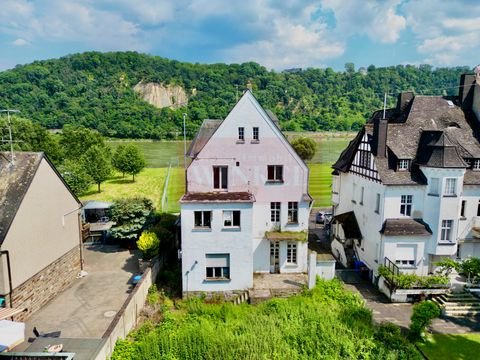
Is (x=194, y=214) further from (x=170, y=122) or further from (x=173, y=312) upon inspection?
(x=170, y=122)

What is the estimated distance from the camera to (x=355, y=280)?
2514 centimetres

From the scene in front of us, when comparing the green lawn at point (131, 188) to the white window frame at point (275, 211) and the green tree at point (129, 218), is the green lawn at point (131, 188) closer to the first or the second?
the green tree at point (129, 218)

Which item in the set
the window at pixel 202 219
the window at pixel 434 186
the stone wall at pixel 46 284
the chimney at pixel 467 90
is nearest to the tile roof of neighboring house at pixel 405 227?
the window at pixel 434 186

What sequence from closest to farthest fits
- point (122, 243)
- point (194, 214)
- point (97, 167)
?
point (194, 214), point (122, 243), point (97, 167)

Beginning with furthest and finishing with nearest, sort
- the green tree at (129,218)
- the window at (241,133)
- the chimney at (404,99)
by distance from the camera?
the chimney at (404,99) → the green tree at (129,218) → the window at (241,133)

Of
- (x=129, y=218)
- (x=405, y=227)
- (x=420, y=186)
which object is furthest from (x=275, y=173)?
(x=129, y=218)

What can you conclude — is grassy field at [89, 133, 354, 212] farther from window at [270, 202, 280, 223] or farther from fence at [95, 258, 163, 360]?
window at [270, 202, 280, 223]

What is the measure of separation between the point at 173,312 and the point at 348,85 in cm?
20226

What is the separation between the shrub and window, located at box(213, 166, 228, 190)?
19.2 feet

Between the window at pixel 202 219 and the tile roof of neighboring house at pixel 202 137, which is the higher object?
the tile roof of neighboring house at pixel 202 137

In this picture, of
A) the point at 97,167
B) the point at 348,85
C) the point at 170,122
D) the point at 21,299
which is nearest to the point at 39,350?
the point at 21,299

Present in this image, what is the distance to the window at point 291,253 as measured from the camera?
2372 centimetres

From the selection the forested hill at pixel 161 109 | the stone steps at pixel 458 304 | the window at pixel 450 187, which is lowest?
the stone steps at pixel 458 304

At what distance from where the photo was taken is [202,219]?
21.2 meters
